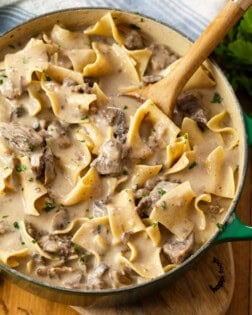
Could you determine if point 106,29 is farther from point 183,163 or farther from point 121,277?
point 121,277

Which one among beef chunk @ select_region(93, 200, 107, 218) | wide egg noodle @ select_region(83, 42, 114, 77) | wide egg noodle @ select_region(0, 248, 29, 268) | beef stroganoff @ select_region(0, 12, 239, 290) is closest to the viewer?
wide egg noodle @ select_region(0, 248, 29, 268)

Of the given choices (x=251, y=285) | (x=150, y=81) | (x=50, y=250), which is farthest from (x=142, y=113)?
(x=251, y=285)

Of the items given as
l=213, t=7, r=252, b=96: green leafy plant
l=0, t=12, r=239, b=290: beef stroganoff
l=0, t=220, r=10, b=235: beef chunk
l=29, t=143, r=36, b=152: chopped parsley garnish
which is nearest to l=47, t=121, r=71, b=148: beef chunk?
l=0, t=12, r=239, b=290: beef stroganoff

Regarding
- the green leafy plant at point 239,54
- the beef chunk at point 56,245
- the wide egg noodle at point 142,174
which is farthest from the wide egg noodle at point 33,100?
the green leafy plant at point 239,54

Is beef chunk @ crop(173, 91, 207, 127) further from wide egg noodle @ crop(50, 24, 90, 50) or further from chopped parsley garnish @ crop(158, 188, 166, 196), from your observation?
wide egg noodle @ crop(50, 24, 90, 50)

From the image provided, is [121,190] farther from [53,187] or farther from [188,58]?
[188,58]

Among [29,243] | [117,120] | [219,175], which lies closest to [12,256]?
[29,243]
